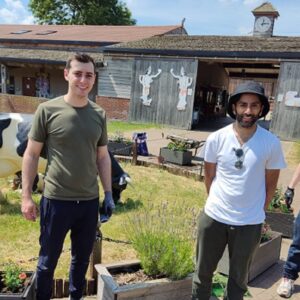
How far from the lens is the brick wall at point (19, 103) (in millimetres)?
10672

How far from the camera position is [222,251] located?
2629 millimetres

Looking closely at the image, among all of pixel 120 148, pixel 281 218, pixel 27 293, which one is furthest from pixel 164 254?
pixel 120 148

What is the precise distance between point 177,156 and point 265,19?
17389 millimetres

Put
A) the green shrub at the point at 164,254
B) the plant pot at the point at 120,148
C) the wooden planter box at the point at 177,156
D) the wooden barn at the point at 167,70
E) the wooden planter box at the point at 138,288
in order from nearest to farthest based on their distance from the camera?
1. the wooden planter box at the point at 138,288
2. the green shrub at the point at 164,254
3. the wooden planter box at the point at 177,156
4. the plant pot at the point at 120,148
5. the wooden barn at the point at 167,70

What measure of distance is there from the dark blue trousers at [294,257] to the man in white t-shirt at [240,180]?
3.07 ft

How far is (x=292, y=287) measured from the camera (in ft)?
11.1

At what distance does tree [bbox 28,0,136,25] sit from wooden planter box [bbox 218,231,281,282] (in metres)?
40.2

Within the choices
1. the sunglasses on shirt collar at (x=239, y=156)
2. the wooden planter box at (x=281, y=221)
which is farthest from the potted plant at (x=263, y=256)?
the sunglasses on shirt collar at (x=239, y=156)

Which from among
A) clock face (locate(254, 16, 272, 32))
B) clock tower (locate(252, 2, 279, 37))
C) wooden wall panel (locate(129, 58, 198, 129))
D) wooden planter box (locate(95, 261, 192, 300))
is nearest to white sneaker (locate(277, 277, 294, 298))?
wooden planter box (locate(95, 261, 192, 300))

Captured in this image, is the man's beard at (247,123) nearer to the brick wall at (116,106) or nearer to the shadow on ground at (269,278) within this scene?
the shadow on ground at (269,278)

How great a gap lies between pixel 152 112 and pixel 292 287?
47.4 ft

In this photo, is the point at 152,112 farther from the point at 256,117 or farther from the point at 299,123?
the point at 256,117

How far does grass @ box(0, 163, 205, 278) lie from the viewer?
4.02 m

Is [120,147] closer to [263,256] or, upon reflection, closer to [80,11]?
[263,256]
